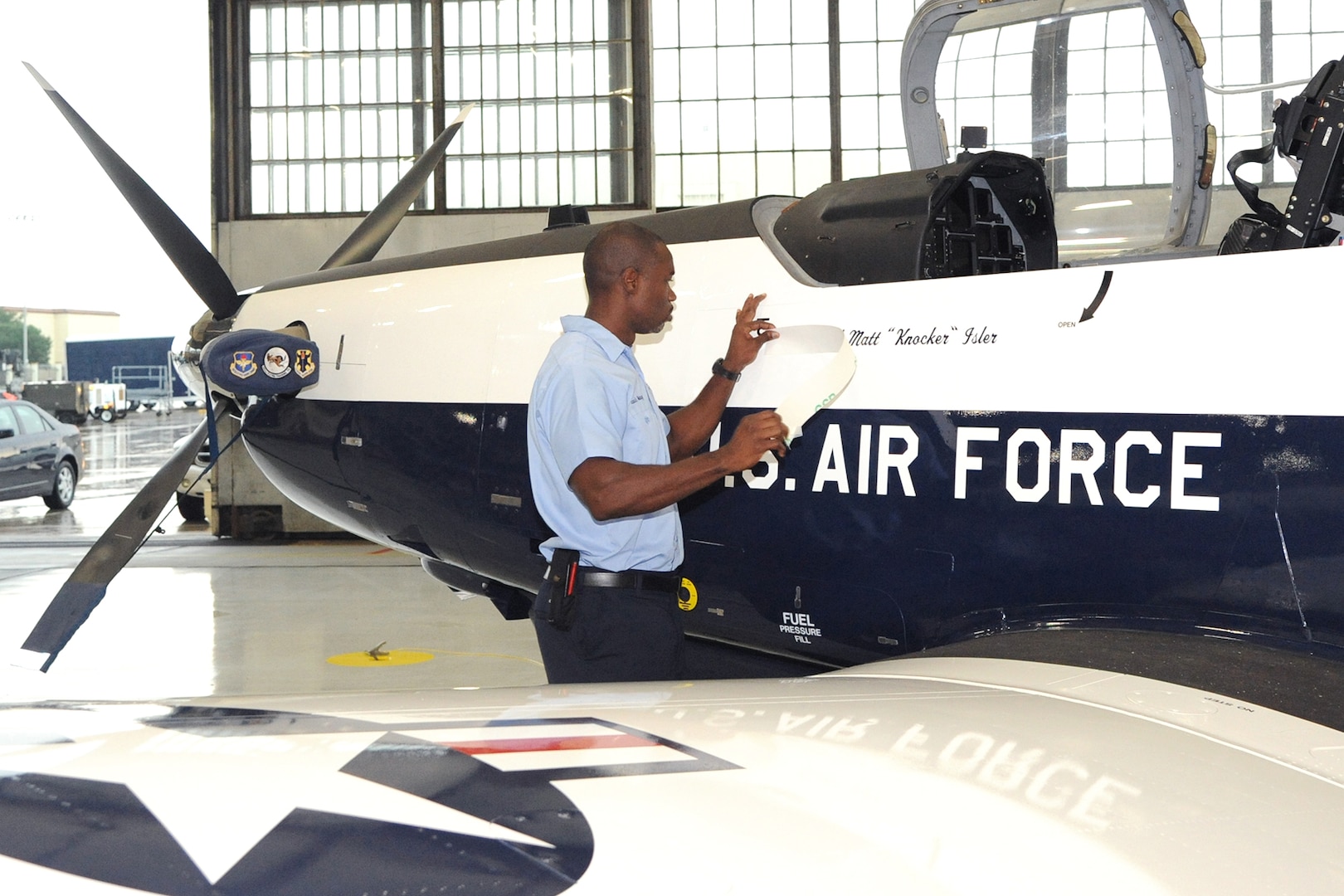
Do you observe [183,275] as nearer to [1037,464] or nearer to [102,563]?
[102,563]

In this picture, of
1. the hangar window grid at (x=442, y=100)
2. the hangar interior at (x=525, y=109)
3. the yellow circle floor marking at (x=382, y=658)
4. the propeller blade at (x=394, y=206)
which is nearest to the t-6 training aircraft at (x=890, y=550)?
the propeller blade at (x=394, y=206)

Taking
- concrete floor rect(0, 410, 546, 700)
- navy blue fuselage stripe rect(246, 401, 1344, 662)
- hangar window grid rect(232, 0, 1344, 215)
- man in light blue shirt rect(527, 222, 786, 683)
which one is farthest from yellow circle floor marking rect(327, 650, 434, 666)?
hangar window grid rect(232, 0, 1344, 215)

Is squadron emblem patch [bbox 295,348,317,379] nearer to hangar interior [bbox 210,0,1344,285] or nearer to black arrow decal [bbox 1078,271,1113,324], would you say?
black arrow decal [bbox 1078,271,1113,324]

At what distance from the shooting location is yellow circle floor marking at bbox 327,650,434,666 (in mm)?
6566

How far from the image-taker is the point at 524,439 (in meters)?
3.74

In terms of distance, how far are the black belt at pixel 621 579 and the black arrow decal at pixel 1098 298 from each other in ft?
3.95

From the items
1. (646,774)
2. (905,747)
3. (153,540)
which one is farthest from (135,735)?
(153,540)

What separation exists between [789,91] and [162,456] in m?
20.8

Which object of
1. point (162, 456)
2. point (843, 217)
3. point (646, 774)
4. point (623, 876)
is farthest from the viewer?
point (162, 456)

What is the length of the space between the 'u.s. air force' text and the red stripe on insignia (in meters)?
1.34

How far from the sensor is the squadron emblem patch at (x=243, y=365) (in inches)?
172

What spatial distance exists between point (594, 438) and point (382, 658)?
450cm

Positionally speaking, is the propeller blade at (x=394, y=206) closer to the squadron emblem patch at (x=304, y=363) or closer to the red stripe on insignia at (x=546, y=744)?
the squadron emblem patch at (x=304, y=363)

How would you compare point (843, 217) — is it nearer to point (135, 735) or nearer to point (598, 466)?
point (598, 466)
